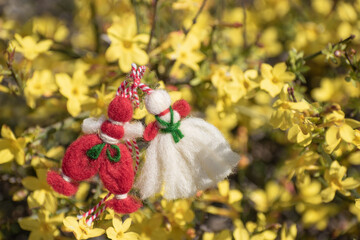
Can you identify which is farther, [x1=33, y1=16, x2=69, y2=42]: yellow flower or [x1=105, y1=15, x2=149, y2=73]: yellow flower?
[x1=33, y1=16, x2=69, y2=42]: yellow flower

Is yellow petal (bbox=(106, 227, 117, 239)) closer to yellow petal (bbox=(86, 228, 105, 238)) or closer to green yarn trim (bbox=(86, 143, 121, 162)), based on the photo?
yellow petal (bbox=(86, 228, 105, 238))

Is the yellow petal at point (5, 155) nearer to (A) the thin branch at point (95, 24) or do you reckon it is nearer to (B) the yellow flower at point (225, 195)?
(B) the yellow flower at point (225, 195)

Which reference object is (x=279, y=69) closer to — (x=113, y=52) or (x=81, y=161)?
(x=113, y=52)

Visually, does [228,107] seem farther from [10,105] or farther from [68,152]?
[10,105]

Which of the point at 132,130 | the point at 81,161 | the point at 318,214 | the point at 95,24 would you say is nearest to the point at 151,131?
the point at 132,130

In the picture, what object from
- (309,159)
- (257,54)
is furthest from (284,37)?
(309,159)

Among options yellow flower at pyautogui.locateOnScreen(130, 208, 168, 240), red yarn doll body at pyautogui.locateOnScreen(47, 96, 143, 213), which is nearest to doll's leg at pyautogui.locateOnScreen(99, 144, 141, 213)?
Answer: red yarn doll body at pyautogui.locateOnScreen(47, 96, 143, 213)
